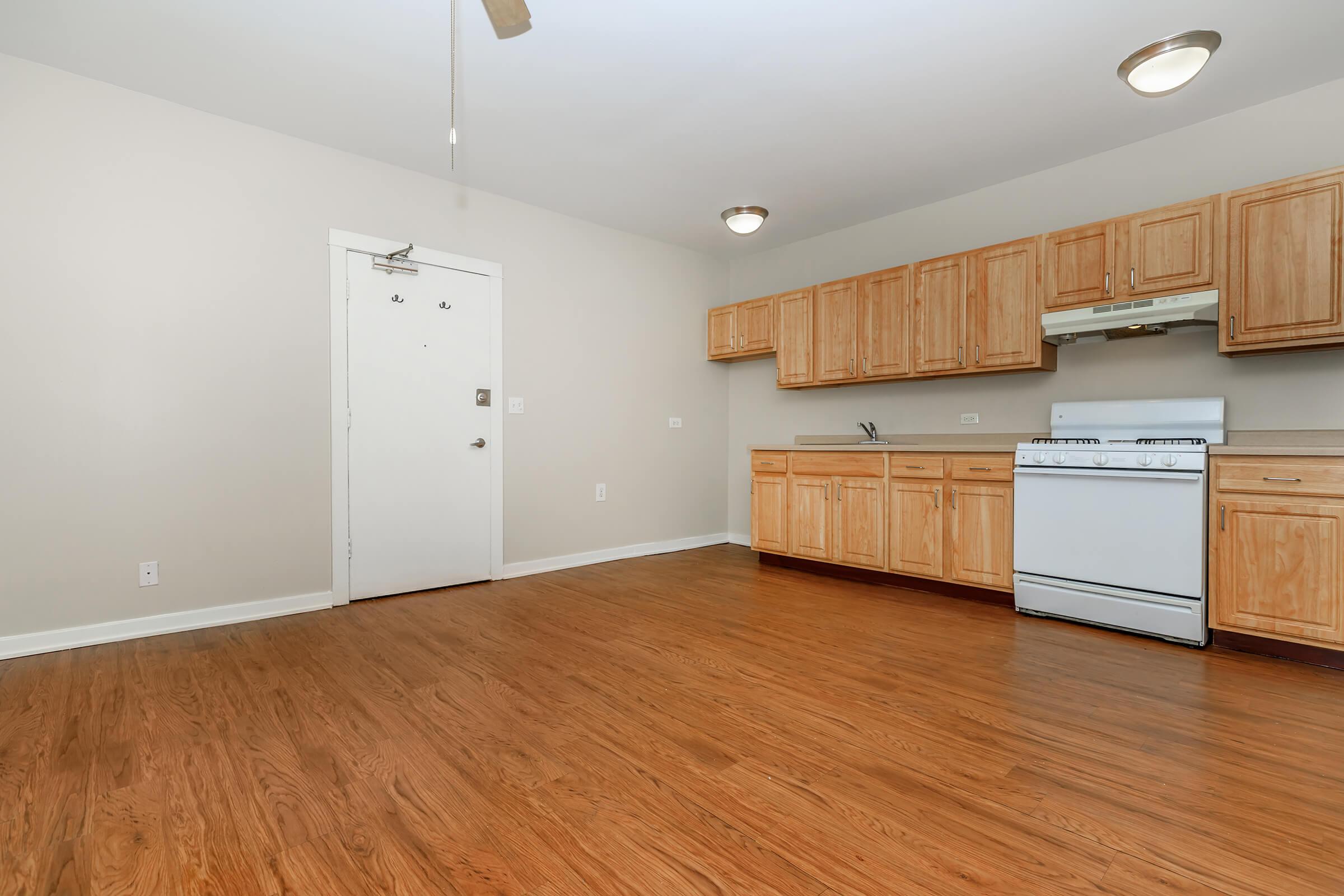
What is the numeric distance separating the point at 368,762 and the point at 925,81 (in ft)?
11.5

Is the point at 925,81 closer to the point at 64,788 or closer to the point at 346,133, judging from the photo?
the point at 346,133

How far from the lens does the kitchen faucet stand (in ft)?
15.0

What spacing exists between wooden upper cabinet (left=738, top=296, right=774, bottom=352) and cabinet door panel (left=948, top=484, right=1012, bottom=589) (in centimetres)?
201

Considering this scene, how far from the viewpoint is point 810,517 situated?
4.35 metres

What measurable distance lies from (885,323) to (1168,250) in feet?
5.08

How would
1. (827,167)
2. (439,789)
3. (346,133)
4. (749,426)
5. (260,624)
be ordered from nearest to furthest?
(439,789), (260,624), (346,133), (827,167), (749,426)

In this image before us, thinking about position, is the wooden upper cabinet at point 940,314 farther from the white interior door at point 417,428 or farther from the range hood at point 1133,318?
the white interior door at point 417,428

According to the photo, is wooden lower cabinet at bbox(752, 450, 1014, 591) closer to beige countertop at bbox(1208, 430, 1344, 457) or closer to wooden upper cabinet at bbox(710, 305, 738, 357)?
beige countertop at bbox(1208, 430, 1344, 457)

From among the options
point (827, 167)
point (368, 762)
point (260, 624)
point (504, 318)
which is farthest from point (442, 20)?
point (260, 624)

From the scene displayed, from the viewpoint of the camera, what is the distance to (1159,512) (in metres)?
2.86

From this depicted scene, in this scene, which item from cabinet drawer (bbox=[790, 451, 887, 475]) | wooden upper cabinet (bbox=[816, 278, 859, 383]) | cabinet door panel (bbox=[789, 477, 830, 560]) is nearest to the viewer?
cabinet drawer (bbox=[790, 451, 887, 475])

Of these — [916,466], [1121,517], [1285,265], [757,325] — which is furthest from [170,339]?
[1285,265]

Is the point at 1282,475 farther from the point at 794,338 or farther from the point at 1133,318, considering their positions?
the point at 794,338

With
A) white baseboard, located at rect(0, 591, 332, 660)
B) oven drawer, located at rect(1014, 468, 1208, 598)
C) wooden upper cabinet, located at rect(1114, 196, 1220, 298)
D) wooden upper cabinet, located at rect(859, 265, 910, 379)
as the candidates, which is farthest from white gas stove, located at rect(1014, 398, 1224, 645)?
white baseboard, located at rect(0, 591, 332, 660)
